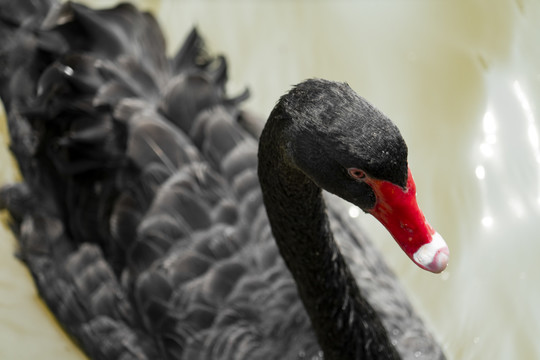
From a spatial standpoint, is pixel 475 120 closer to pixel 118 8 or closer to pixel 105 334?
pixel 118 8

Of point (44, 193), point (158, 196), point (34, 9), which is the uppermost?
point (34, 9)

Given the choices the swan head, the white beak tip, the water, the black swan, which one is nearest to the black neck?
the black swan

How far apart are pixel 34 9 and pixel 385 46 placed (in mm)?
2111

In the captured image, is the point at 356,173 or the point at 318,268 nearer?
the point at 356,173

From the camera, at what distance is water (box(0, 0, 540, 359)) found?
156 inches

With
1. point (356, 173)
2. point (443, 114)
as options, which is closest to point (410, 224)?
point (356, 173)

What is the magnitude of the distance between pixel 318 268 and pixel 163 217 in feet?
2.52

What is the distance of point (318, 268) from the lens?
2922 millimetres

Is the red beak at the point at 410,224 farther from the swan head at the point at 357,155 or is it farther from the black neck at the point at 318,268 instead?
the black neck at the point at 318,268

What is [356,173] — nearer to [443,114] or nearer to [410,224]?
[410,224]

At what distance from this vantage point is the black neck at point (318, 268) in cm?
264

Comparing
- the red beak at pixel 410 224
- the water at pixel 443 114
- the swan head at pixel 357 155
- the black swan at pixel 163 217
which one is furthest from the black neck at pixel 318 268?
the water at pixel 443 114

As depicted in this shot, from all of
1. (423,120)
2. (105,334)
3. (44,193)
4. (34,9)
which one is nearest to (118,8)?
(34,9)

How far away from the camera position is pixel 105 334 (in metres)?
3.56
